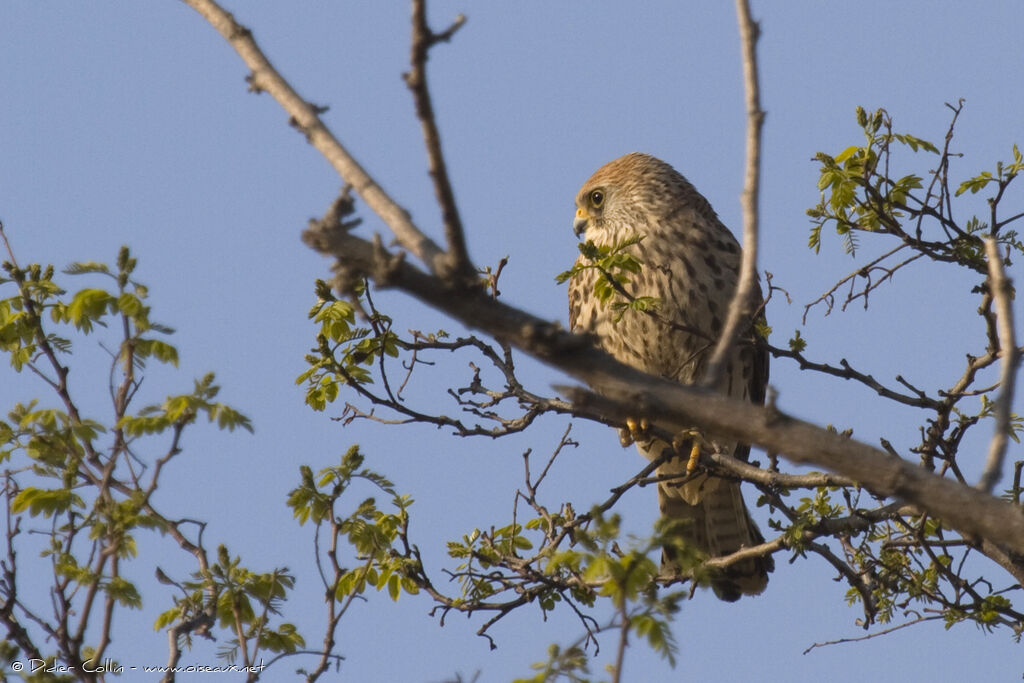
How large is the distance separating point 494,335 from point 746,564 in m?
4.15

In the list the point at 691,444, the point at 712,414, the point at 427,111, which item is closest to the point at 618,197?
the point at 691,444

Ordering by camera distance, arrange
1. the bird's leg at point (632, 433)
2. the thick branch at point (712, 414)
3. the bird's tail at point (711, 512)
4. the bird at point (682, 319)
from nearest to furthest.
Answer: the thick branch at point (712, 414), the bird's leg at point (632, 433), the bird at point (682, 319), the bird's tail at point (711, 512)

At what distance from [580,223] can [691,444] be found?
1.91m

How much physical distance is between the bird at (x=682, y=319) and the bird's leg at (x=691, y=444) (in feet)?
0.04

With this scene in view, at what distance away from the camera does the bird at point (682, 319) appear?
5.21 m

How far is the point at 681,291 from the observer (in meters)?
5.23

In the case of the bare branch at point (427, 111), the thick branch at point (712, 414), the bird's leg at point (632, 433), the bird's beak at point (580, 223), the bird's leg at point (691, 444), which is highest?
the bird's beak at point (580, 223)

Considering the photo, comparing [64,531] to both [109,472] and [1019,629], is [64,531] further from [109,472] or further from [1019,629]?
[1019,629]

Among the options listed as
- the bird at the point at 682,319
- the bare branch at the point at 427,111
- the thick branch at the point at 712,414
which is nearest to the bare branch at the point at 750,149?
the thick branch at the point at 712,414

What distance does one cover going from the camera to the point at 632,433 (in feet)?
16.6

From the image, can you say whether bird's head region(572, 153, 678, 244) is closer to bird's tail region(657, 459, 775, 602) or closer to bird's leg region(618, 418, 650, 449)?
bird's leg region(618, 418, 650, 449)

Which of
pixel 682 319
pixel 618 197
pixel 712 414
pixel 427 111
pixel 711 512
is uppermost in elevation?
pixel 618 197

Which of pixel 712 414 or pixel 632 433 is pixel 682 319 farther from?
pixel 712 414

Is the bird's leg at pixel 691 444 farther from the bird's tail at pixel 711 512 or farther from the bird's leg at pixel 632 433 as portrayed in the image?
the bird's tail at pixel 711 512
